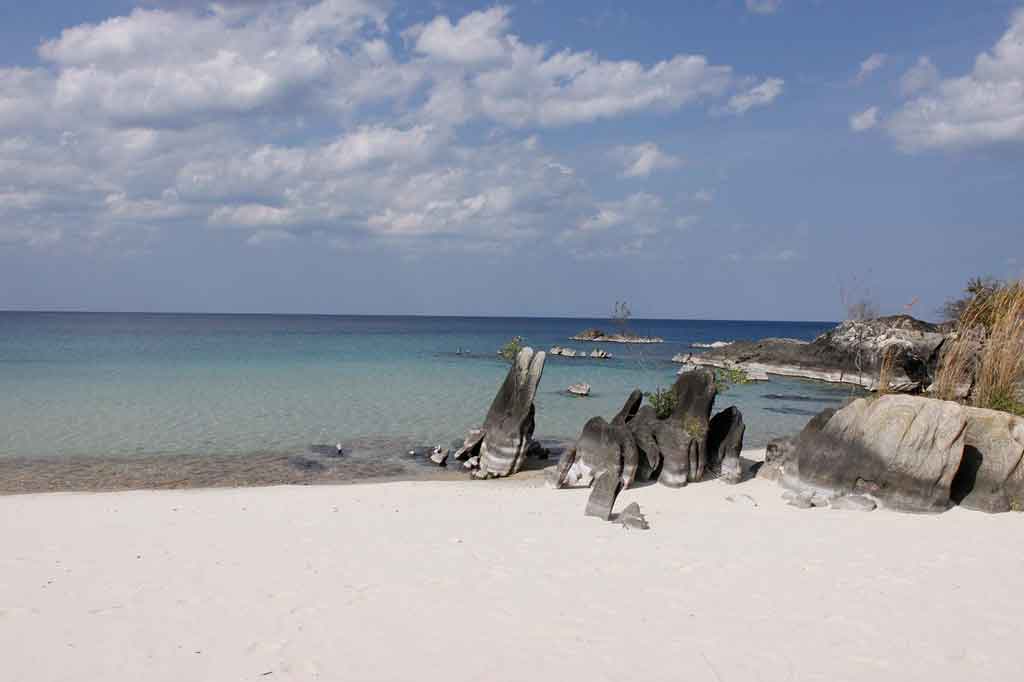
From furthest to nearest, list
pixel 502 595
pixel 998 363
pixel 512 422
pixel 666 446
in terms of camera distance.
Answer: pixel 512 422
pixel 666 446
pixel 998 363
pixel 502 595

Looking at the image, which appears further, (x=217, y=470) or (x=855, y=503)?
(x=217, y=470)

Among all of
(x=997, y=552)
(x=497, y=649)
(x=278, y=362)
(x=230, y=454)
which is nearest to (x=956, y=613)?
(x=997, y=552)

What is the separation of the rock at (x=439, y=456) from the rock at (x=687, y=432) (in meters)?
5.96

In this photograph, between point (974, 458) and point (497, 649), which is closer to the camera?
point (497, 649)

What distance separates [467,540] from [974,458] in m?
8.72

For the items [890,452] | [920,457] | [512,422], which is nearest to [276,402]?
[512,422]

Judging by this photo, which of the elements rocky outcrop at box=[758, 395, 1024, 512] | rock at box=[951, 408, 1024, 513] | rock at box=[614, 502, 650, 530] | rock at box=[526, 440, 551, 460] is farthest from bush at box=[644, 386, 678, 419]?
rock at box=[951, 408, 1024, 513]

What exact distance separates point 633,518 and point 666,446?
439cm

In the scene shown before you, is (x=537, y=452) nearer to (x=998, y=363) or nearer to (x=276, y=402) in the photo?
(x=998, y=363)

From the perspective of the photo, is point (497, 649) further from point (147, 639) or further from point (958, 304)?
point (958, 304)

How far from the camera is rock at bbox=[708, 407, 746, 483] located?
14.6 meters

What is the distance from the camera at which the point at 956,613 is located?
6.97 m

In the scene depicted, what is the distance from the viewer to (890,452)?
11.6 m

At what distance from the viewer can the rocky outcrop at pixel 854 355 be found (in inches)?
1351
